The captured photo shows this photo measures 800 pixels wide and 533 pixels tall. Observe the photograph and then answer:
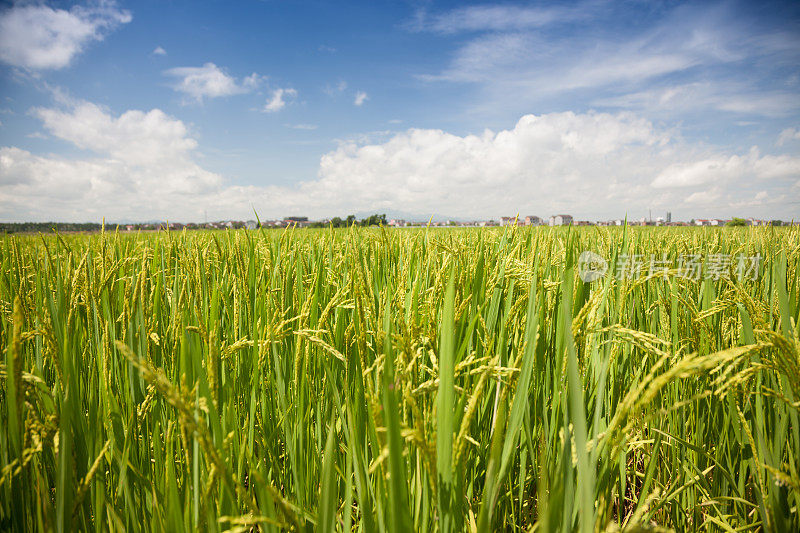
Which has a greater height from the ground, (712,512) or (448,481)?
(448,481)

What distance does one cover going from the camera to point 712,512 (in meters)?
1.09

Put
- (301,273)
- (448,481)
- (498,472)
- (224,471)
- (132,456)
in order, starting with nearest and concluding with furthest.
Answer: (224,471) < (448,481) < (498,472) < (132,456) < (301,273)

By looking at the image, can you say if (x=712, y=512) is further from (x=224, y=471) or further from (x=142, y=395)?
(x=142, y=395)

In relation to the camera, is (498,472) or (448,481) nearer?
(448,481)

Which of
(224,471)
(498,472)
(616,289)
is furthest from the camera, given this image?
(616,289)

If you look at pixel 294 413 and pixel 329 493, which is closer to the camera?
pixel 329 493

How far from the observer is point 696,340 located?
1003 millimetres

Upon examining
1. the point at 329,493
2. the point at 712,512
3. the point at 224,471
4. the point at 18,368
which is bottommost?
the point at 712,512

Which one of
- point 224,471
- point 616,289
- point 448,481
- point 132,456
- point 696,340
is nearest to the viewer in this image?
point 224,471

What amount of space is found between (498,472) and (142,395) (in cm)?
97

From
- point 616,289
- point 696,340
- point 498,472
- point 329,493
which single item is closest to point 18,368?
point 329,493

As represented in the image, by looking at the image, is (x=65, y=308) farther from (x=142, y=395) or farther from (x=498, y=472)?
(x=498, y=472)

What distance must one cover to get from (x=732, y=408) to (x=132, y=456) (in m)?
1.52

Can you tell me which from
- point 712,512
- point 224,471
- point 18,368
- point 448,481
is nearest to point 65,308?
point 18,368
